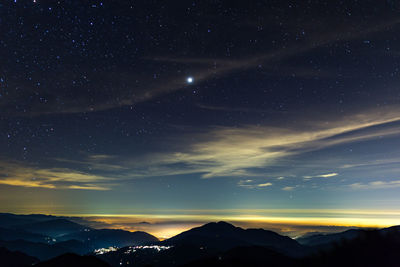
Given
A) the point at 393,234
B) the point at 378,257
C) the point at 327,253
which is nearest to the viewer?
the point at 378,257

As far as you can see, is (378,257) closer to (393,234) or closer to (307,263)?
(393,234)

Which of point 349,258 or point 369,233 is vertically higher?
point 369,233

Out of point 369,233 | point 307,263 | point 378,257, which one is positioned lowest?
point 307,263

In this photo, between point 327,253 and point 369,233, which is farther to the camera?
point 327,253

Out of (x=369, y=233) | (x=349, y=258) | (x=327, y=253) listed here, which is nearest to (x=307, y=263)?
(x=327, y=253)

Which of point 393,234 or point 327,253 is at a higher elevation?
point 393,234

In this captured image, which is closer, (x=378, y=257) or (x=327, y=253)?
(x=378, y=257)

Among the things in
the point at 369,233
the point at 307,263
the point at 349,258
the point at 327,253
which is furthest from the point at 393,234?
the point at 307,263

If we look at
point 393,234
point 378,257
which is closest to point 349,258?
point 378,257

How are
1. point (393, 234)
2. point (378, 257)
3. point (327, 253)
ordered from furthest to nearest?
1. point (327, 253)
2. point (393, 234)
3. point (378, 257)

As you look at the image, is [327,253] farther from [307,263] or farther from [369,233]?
[369,233]
